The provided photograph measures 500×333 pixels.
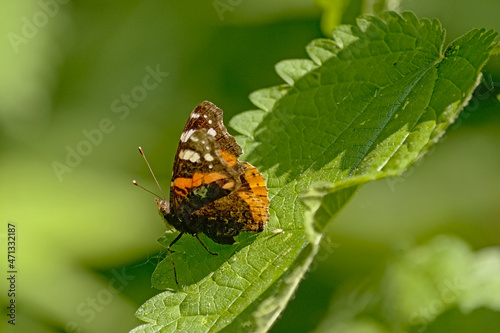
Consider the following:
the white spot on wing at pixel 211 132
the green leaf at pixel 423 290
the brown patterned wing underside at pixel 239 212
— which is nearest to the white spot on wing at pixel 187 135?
the white spot on wing at pixel 211 132

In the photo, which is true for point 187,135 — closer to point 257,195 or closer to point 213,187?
point 213,187

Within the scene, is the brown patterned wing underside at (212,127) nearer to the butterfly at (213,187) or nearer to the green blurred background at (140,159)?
the butterfly at (213,187)

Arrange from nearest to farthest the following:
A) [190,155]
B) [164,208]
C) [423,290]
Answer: [190,155], [164,208], [423,290]

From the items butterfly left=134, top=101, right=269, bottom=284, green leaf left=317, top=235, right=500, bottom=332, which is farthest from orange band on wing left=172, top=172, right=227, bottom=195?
green leaf left=317, top=235, right=500, bottom=332

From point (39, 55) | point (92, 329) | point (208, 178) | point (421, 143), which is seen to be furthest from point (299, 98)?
point (39, 55)

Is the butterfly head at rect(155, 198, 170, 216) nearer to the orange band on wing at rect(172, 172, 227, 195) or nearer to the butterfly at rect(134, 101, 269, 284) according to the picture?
the butterfly at rect(134, 101, 269, 284)

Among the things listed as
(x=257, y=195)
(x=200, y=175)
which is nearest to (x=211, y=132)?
(x=200, y=175)

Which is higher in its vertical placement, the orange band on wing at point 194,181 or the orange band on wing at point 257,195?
the orange band on wing at point 194,181
